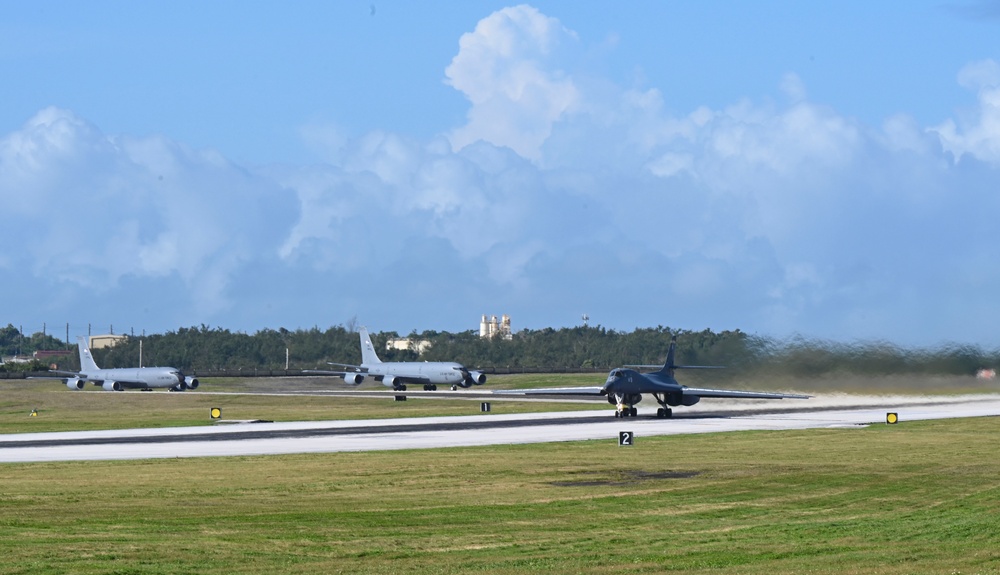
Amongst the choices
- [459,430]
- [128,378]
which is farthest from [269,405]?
[128,378]

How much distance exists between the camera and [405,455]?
48.1 meters

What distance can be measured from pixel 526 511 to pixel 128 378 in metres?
123

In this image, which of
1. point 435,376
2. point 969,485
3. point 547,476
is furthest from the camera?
point 435,376

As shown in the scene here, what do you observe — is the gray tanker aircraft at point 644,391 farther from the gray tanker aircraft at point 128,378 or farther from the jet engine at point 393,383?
the gray tanker aircraft at point 128,378

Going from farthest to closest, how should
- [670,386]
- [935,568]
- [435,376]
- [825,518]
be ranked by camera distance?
[435,376] < [670,386] < [825,518] < [935,568]

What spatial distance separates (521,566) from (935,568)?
23.1 feet

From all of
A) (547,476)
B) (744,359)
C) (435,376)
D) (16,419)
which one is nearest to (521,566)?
(547,476)

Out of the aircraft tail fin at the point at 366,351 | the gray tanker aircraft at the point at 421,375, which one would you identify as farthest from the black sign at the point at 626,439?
the aircraft tail fin at the point at 366,351

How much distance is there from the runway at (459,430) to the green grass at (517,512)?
547 cm

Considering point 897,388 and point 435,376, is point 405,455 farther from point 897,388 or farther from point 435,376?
point 435,376

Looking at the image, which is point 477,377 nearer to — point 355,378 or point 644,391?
point 355,378

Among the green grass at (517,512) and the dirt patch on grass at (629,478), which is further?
the dirt patch on grass at (629,478)

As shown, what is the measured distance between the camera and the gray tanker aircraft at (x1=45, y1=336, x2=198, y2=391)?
464 feet

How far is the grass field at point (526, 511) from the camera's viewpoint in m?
23.0
